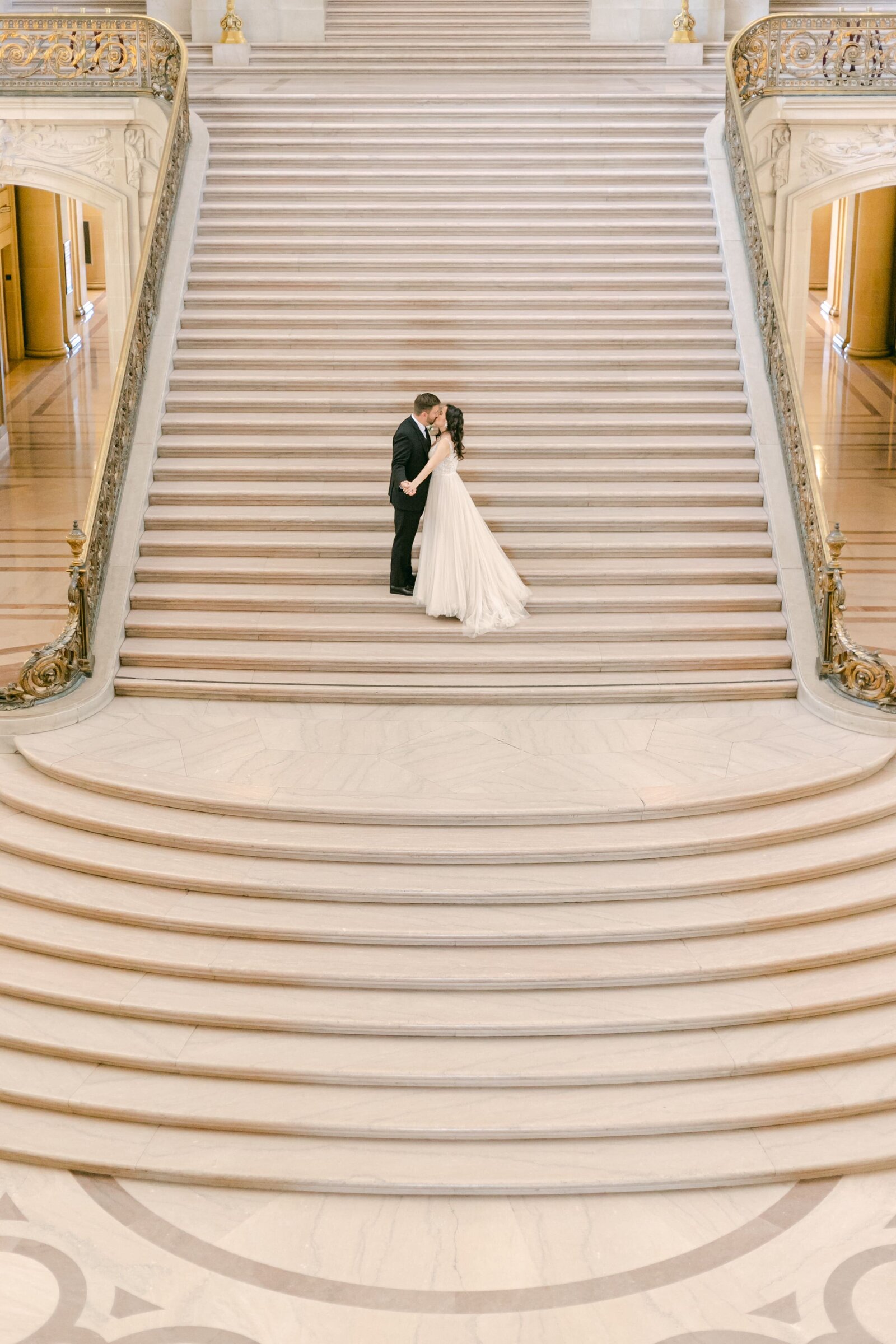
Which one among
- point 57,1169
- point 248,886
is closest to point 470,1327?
point 57,1169

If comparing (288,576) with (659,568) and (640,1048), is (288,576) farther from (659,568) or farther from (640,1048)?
(640,1048)

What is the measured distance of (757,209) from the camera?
10648 millimetres

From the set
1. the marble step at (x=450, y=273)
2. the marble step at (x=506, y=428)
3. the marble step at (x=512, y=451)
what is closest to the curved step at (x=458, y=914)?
the marble step at (x=512, y=451)

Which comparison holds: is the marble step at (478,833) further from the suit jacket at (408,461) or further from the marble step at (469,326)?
the marble step at (469,326)

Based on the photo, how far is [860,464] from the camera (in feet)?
49.2

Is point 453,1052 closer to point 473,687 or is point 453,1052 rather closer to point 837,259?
point 473,687

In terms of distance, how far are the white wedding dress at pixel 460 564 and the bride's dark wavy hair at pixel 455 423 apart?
0.25ft

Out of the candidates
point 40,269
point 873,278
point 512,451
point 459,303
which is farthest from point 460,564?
point 40,269

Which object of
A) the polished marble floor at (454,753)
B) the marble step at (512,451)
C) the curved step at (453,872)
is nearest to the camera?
the curved step at (453,872)

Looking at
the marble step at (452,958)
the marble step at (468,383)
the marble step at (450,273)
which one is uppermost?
the marble step at (450,273)

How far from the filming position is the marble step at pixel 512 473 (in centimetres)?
987

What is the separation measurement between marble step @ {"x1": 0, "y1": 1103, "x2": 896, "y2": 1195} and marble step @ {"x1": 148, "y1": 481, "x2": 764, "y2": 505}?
455cm

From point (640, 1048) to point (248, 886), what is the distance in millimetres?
1893

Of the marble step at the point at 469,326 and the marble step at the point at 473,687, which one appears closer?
the marble step at the point at 473,687
